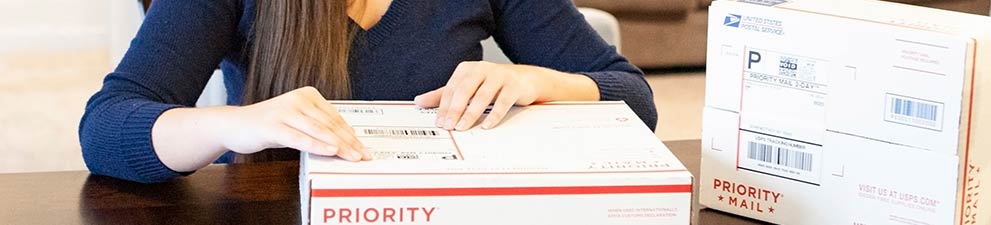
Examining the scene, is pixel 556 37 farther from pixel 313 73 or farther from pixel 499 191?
pixel 499 191

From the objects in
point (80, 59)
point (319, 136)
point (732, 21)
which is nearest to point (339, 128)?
point (319, 136)

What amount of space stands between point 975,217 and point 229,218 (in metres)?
0.47

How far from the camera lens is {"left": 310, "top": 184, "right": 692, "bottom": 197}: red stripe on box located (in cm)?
75

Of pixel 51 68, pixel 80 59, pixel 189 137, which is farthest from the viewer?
pixel 80 59

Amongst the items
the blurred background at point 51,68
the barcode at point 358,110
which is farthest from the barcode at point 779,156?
the blurred background at point 51,68

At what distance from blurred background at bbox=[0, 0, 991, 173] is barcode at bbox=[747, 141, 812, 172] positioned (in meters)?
1.46

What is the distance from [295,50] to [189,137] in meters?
0.24

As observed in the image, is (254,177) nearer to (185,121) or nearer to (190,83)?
(185,121)

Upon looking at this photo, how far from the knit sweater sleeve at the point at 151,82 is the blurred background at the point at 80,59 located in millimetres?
1026

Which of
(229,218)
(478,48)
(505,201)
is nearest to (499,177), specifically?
(505,201)

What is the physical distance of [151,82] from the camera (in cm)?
113

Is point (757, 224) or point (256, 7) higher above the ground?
point (256, 7)

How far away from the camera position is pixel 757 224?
3.07 ft

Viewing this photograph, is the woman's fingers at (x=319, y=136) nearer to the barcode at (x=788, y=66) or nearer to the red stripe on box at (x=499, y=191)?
the red stripe on box at (x=499, y=191)
